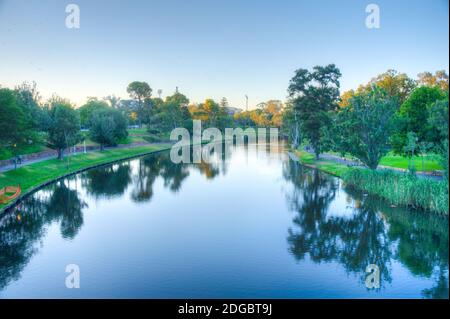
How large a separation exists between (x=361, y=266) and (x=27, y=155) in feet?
173

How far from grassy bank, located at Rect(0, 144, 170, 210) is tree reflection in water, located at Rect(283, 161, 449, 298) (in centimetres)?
2592

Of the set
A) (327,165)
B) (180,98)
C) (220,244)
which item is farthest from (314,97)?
(180,98)

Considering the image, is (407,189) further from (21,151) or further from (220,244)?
(21,151)

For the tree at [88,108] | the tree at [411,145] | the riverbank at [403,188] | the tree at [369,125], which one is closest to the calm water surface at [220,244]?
the riverbank at [403,188]

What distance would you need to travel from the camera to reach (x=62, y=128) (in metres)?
59.3

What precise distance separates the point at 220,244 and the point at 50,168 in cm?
3784

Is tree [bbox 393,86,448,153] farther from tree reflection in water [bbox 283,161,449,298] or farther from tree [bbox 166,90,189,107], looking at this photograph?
tree [bbox 166,90,189,107]

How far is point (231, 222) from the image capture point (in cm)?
2895

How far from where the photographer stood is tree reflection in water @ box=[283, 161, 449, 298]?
20.1 meters

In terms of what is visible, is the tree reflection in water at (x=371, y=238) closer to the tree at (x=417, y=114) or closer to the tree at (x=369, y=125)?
the tree at (x=369, y=125)

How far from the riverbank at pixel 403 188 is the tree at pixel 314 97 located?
20519mm

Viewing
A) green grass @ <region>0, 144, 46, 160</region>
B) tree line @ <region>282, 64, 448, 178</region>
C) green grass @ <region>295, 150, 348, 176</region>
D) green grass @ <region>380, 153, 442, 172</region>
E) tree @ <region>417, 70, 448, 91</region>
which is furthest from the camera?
tree @ <region>417, 70, 448, 91</region>

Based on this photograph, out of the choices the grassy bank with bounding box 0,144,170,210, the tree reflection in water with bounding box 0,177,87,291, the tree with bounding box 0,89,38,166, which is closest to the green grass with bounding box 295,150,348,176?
the tree reflection in water with bounding box 0,177,87,291
